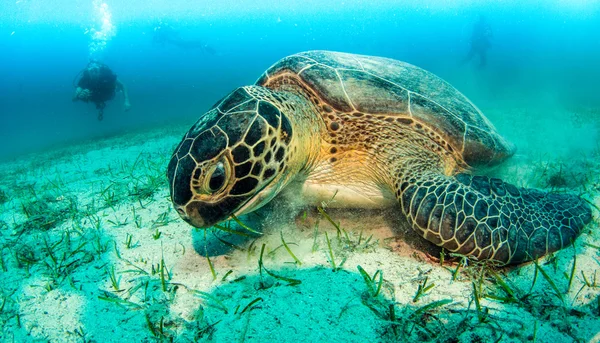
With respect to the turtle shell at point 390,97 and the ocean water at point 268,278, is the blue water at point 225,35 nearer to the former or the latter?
the ocean water at point 268,278

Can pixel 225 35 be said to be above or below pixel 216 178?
above

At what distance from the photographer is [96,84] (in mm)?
13242

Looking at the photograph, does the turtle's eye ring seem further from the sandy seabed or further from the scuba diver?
the scuba diver

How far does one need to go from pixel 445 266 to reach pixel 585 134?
306 inches

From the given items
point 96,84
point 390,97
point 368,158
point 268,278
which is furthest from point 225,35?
point 268,278

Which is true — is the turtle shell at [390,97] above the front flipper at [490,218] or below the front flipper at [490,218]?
above

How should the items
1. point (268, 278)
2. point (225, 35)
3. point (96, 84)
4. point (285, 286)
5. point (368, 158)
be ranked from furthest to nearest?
point (225, 35) < point (96, 84) < point (368, 158) < point (268, 278) < point (285, 286)

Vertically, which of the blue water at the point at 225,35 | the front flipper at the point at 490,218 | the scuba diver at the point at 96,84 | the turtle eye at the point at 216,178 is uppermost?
the blue water at the point at 225,35

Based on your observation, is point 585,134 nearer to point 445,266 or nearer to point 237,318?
point 445,266

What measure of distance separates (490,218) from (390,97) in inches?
50.3

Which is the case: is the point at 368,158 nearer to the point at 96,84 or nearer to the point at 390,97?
the point at 390,97

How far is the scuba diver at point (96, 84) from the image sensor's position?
12.9 m

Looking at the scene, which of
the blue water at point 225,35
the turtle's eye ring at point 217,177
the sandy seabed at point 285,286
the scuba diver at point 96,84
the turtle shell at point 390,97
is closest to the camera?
the sandy seabed at point 285,286

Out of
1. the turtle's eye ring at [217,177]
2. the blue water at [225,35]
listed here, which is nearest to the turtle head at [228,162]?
the turtle's eye ring at [217,177]
